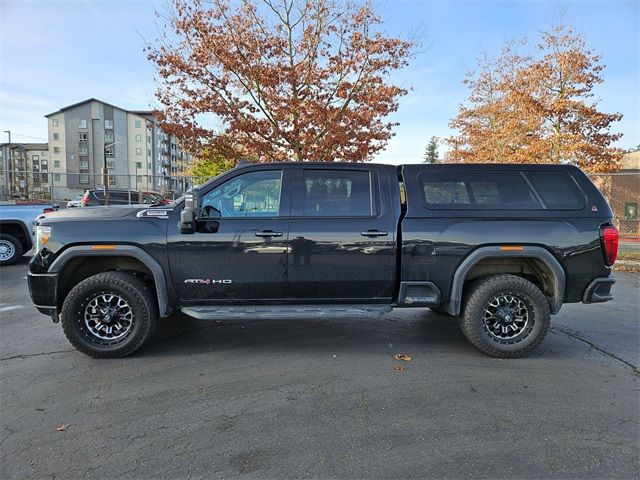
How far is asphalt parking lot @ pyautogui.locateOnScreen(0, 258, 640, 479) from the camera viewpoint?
2.65 m

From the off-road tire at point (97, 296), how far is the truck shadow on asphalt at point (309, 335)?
0.27m

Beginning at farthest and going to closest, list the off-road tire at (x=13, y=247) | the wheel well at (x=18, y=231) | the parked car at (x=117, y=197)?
the parked car at (x=117, y=197) < the off-road tire at (x=13, y=247) < the wheel well at (x=18, y=231)

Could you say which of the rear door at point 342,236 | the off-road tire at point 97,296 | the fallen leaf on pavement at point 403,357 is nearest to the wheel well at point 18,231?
the off-road tire at point 97,296

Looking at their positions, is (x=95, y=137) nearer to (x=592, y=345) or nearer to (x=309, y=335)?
(x=309, y=335)

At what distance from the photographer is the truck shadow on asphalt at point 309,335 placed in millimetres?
4629

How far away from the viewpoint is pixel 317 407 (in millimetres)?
3322

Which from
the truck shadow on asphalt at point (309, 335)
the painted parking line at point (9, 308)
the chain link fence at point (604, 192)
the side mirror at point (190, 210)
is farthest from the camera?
the chain link fence at point (604, 192)

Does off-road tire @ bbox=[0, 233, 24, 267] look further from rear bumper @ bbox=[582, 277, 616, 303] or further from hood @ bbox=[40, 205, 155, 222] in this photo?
rear bumper @ bbox=[582, 277, 616, 303]

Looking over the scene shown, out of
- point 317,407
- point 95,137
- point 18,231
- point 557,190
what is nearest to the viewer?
point 317,407

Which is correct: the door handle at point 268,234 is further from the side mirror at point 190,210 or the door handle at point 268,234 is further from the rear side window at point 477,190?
the rear side window at point 477,190

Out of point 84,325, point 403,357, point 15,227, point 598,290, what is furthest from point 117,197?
point 598,290

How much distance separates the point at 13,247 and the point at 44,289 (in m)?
7.00

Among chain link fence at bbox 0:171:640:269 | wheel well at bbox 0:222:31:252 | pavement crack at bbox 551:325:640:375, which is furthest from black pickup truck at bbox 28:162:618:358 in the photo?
chain link fence at bbox 0:171:640:269

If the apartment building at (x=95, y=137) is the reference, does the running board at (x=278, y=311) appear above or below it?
below
